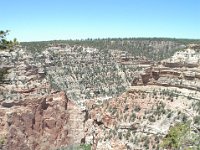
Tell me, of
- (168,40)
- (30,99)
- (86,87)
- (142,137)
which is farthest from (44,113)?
(168,40)

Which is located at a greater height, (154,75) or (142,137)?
(154,75)

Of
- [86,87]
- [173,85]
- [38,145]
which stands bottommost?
[38,145]

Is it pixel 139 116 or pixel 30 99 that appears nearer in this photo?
pixel 139 116

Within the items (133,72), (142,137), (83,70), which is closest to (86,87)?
(83,70)

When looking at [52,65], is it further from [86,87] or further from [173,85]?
[173,85]

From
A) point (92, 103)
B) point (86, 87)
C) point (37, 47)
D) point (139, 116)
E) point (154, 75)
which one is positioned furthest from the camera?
point (37, 47)

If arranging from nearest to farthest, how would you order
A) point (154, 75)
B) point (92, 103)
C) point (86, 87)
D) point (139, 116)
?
point (139, 116) < point (154, 75) < point (92, 103) < point (86, 87)
